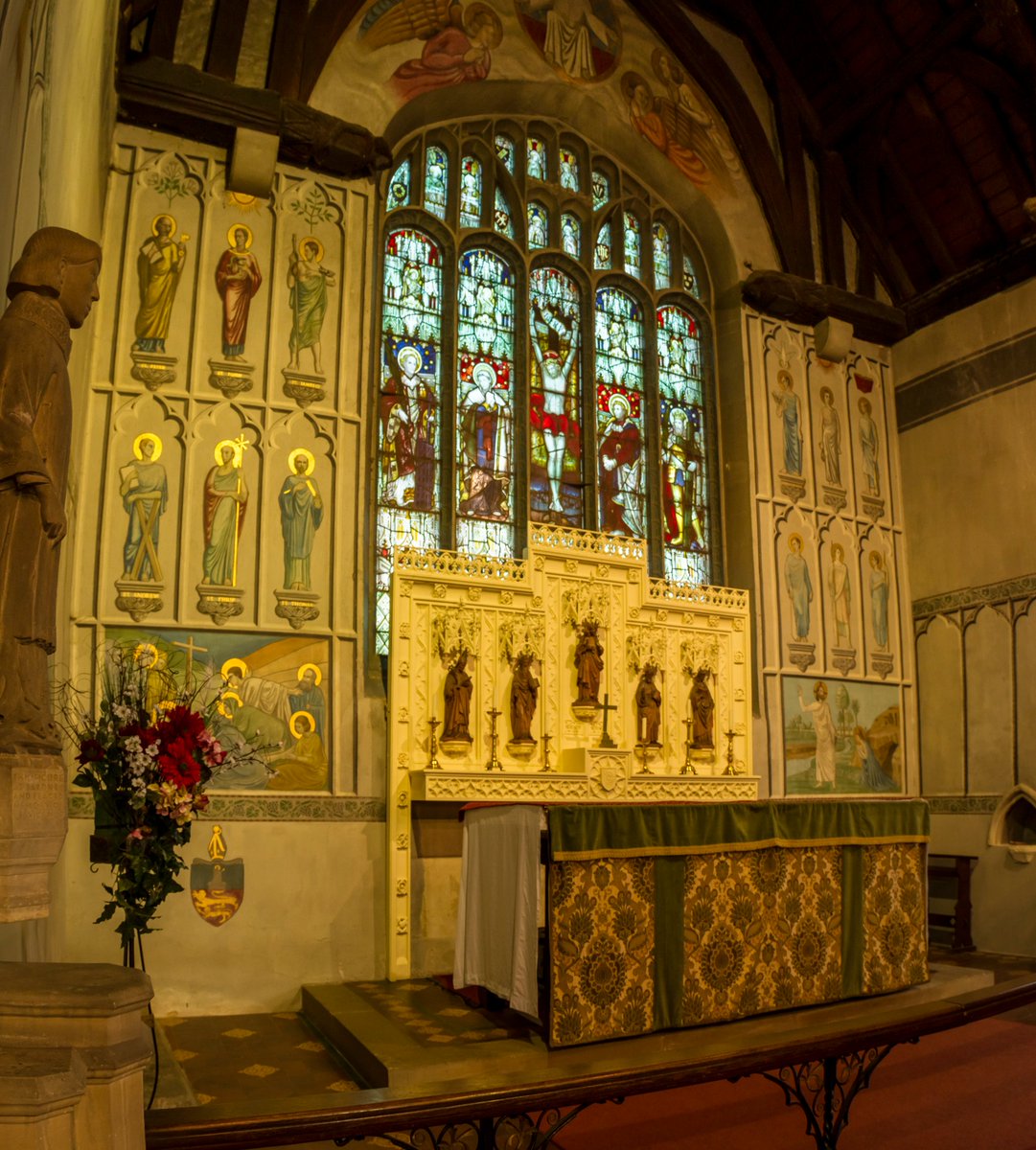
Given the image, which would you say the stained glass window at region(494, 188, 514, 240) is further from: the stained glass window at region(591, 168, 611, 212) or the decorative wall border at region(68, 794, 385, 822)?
the decorative wall border at region(68, 794, 385, 822)

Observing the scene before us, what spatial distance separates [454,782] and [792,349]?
6.63 m

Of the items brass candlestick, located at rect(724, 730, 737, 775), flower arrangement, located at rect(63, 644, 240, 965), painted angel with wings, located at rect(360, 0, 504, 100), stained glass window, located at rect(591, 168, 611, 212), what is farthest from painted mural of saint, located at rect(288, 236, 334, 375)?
brass candlestick, located at rect(724, 730, 737, 775)

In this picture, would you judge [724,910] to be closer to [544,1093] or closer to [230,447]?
→ [544,1093]

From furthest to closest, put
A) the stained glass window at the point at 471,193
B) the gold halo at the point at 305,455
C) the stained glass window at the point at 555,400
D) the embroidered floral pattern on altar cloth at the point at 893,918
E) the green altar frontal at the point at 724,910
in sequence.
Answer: the stained glass window at the point at 471,193, the stained glass window at the point at 555,400, the gold halo at the point at 305,455, the embroidered floral pattern on altar cloth at the point at 893,918, the green altar frontal at the point at 724,910

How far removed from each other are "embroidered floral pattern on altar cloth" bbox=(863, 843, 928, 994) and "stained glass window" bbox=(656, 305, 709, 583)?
4.33 m

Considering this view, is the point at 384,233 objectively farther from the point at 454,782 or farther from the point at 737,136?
the point at 454,782

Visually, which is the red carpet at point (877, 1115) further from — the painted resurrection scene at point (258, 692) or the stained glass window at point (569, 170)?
the stained glass window at point (569, 170)

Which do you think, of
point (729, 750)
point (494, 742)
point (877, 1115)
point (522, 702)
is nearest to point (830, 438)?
point (729, 750)

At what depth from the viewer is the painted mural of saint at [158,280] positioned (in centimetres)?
872

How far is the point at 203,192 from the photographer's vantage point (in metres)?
9.16

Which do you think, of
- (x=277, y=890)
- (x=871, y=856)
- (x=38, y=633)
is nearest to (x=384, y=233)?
(x=277, y=890)

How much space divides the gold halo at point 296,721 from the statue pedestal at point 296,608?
67cm

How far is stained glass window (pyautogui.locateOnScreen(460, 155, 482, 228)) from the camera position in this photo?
1112cm

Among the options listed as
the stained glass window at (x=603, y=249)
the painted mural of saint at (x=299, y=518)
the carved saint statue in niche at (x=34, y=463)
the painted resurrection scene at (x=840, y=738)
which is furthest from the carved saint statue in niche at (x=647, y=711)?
the carved saint statue in niche at (x=34, y=463)
